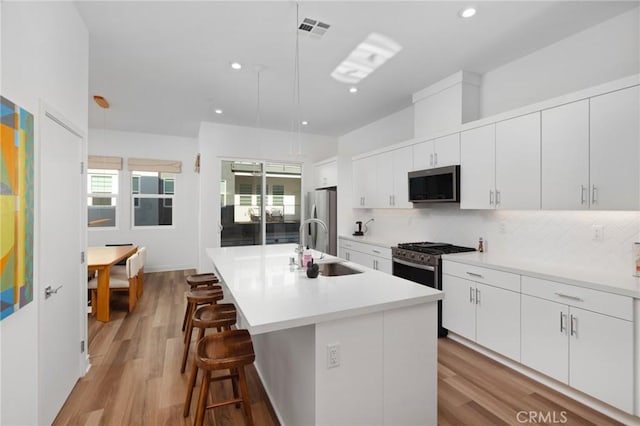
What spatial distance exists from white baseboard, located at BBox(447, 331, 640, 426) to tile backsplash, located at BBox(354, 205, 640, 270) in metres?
0.97

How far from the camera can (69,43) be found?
2227 millimetres

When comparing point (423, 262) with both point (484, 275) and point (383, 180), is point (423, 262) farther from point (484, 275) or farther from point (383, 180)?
point (383, 180)

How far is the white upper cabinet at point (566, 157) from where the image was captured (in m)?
2.30

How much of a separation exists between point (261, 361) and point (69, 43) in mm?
2858

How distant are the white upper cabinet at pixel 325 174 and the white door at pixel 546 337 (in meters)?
3.69

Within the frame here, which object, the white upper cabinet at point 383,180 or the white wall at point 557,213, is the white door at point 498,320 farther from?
the white upper cabinet at point 383,180

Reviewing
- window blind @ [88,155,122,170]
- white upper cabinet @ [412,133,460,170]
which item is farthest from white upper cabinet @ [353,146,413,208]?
window blind @ [88,155,122,170]

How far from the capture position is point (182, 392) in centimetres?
234

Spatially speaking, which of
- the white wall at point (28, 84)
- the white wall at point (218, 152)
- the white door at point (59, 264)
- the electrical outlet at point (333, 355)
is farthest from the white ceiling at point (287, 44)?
the electrical outlet at point (333, 355)

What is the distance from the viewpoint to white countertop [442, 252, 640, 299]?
6.55 ft

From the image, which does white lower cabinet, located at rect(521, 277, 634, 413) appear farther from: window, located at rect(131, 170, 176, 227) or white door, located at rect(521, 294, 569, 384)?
window, located at rect(131, 170, 176, 227)

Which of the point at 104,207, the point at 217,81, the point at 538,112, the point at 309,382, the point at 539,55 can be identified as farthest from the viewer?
the point at 104,207

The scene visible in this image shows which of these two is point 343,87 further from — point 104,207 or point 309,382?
point 104,207

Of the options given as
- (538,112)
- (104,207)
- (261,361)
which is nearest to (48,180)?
(261,361)
